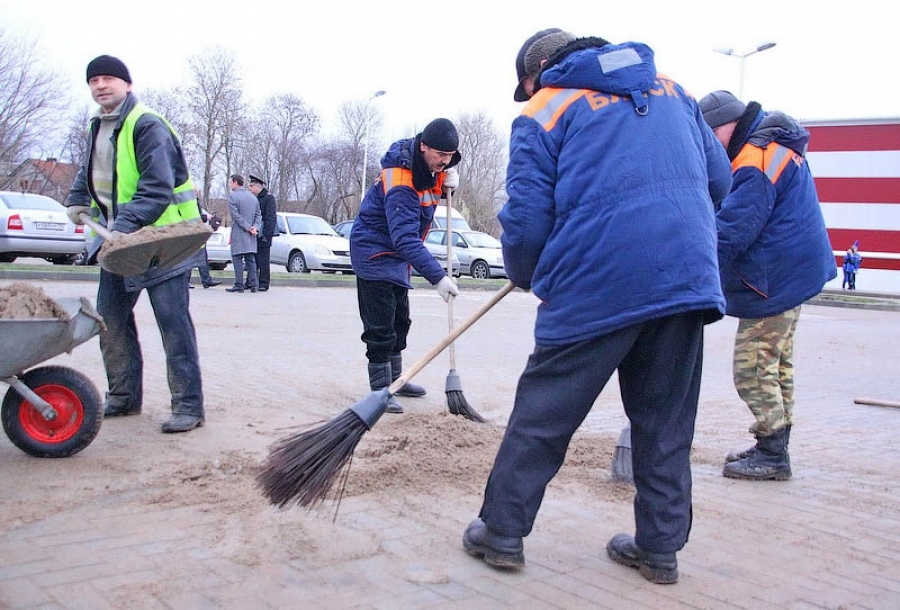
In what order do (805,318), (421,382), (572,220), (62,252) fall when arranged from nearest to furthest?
(572,220), (421,382), (805,318), (62,252)

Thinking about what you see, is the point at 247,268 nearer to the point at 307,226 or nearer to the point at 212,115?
the point at 307,226

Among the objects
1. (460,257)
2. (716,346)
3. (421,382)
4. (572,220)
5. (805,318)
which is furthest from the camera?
(460,257)

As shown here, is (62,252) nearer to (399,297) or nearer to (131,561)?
(399,297)

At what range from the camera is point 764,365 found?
4.66 metres

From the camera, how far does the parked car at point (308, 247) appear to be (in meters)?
22.2

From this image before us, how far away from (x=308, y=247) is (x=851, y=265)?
740 inches

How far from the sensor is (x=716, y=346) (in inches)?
423

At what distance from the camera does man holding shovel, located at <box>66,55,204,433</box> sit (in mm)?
5016

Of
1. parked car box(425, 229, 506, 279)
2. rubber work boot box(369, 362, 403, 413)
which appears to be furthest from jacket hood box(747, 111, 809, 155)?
parked car box(425, 229, 506, 279)

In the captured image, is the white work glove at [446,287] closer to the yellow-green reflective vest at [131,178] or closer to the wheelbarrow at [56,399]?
the yellow-green reflective vest at [131,178]

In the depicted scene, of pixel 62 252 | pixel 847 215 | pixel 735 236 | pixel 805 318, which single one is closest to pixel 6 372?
pixel 735 236

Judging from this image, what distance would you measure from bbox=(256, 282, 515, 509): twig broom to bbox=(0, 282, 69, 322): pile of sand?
149 cm

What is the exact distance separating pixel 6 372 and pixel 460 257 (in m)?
21.9

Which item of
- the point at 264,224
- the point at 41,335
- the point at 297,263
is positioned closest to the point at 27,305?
the point at 41,335
